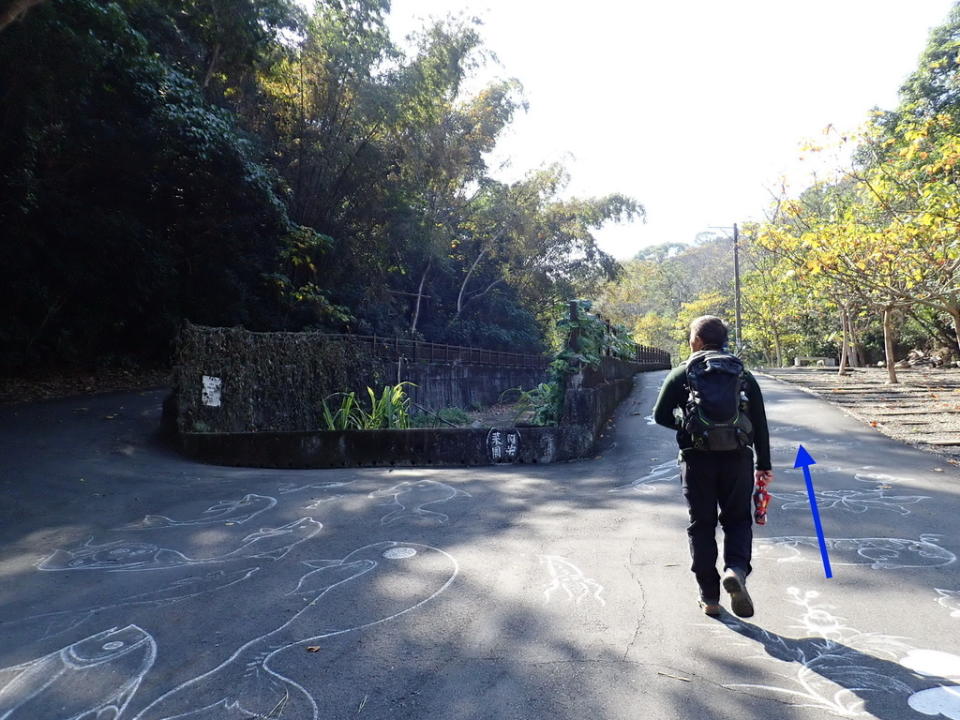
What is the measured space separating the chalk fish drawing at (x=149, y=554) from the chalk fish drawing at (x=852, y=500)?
4.04m

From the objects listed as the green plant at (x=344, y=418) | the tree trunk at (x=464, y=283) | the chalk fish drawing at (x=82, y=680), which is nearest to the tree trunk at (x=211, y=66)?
the green plant at (x=344, y=418)

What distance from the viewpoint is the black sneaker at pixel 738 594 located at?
3242 millimetres

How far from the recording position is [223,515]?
19.8 ft

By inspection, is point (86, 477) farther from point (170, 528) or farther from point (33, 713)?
point (33, 713)

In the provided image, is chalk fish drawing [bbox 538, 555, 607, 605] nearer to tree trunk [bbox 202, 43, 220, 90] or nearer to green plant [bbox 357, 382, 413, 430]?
green plant [bbox 357, 382, 413, 430]

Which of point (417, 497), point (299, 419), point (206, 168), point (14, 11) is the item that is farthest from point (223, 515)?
point (206, 168)

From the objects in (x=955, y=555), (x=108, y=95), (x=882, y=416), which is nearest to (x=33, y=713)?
(x=955, y=555)

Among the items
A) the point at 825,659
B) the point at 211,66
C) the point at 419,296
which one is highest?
the point at 211,66

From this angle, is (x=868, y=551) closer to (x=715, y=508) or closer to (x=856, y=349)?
(x=715, y=508)

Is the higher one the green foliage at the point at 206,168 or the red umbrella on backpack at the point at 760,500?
the green foliage at the point at 206,168

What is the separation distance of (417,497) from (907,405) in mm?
10392

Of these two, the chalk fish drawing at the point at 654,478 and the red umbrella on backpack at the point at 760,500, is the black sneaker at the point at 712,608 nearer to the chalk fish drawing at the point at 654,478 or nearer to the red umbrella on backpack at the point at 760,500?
the red umbrella on backpack at the point at 760,500

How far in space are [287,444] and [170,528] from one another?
3805 mm

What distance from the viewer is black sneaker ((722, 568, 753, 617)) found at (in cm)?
324
